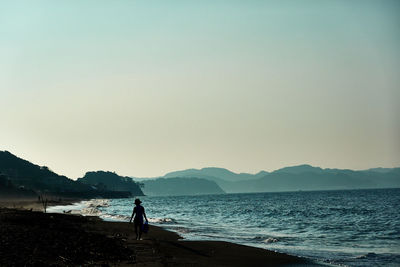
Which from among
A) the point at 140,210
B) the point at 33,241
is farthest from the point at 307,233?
the point at 33,241

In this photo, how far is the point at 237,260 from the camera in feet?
58.7

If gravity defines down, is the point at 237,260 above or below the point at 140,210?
below

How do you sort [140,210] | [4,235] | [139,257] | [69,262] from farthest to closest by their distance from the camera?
[140,210] < [4,235] < [139,257] < [69,262]

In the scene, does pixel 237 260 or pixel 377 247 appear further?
pixel 377 247

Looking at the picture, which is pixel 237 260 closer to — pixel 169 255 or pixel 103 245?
pixel 169 255

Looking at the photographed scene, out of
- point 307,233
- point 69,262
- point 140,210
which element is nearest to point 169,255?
point 69,262

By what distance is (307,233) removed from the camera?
32.9 metres

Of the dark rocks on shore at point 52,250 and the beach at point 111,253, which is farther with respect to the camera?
the beach at point 111,253

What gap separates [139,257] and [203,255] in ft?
11.9

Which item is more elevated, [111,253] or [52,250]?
[52,250]

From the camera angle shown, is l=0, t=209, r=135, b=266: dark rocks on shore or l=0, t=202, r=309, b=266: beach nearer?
l=0, t=209, r=135, b=266: dark rocks on shore

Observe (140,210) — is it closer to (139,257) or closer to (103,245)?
(103,245)

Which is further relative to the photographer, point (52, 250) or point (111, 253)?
point (111, 253)

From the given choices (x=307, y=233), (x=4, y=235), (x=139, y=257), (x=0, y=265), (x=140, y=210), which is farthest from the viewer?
(x=307, y=233)
